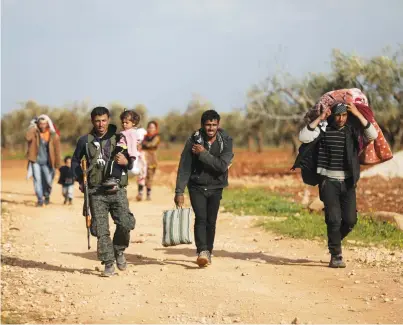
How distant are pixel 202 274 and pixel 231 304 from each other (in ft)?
5.40

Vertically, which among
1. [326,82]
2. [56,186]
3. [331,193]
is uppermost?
[326,82]

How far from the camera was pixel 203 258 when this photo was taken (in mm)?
9336

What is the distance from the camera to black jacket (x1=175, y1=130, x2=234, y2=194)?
9.41m

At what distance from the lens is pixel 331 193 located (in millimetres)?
9336

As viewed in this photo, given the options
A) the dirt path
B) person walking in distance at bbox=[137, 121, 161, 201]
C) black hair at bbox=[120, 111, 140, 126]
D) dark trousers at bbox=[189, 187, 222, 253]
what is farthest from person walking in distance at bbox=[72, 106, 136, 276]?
person walking in distance at bbox=[137, 121, 161, 201]

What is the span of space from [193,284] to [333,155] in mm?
2337

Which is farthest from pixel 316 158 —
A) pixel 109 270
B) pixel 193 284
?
pixel 109 270

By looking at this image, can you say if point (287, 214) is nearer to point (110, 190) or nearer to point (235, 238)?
point (235, 238)

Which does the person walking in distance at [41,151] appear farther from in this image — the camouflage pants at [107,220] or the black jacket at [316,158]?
the black jacket at [316,158]

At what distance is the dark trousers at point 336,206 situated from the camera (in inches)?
368

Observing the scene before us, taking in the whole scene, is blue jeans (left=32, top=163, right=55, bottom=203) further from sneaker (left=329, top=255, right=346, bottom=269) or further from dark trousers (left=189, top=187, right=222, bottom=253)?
sneaker (left=329, top=255, right=346, bottom=269)

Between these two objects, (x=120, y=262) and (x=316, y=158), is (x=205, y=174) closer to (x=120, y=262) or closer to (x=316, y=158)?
(x=316, y=158)

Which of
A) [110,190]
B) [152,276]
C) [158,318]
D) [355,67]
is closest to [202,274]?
[152,276]

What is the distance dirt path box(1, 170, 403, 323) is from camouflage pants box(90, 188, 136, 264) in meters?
0.33
